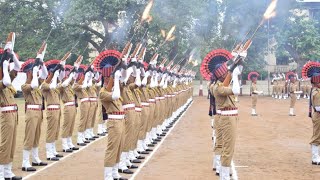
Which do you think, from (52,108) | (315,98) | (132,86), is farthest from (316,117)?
(52,108)

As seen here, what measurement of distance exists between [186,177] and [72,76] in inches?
210

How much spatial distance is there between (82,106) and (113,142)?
254 inches

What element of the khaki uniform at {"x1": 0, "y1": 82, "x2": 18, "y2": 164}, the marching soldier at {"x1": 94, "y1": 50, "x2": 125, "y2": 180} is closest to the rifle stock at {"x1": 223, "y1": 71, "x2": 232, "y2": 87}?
the marching soldier at {"x1": 94, "y1": 50, "x2": 125, "y2": 180}

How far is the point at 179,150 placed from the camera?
47.1 feet

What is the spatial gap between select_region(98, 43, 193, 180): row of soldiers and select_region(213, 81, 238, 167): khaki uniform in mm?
1877

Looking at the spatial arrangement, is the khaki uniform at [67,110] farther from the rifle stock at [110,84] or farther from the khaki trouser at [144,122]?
the rifle stock at [110,84]

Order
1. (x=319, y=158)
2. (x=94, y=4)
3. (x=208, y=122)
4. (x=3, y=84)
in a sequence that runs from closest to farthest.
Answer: (x=3, y=84) → (x=319, y=158) → (x=208, y=122) → (x=94, y=4)

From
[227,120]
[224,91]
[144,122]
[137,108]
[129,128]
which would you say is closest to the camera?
[224,91]

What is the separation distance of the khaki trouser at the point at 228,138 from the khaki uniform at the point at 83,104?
7.11 metres

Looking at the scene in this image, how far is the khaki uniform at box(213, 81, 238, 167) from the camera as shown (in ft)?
29.9

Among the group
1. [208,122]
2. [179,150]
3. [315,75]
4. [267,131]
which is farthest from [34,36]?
[315,75]

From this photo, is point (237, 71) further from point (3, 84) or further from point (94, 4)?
point (94, 4)

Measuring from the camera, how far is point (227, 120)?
923cm

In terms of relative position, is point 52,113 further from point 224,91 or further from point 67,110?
point 224,91
